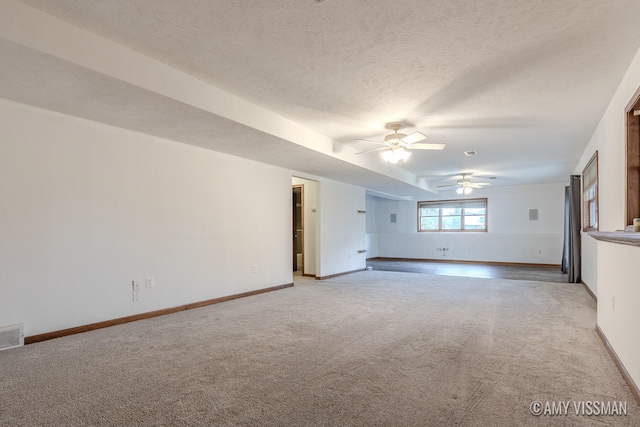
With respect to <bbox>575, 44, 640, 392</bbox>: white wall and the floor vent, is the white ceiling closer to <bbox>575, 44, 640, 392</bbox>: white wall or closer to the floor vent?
<bbox>575, 44, 640, 392</bbox>: white wall

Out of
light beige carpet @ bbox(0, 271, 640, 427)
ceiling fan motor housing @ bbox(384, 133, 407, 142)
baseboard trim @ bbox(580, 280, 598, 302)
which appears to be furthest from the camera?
baseboard trim @ bbox(580, 280, 598, 302)

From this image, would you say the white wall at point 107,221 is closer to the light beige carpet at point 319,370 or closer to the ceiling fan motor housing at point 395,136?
the light beige carpet at point 319,370

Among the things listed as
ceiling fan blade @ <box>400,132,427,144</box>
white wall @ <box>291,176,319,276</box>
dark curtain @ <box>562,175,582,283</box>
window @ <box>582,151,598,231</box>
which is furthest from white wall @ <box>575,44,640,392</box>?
white wall @ <box>291,176,319,276</box>

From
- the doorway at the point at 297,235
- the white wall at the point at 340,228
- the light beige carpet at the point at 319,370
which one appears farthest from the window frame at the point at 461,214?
the light beige carpet at the point at 319,370

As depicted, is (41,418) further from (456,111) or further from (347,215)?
(347,215)

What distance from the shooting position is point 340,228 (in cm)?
818

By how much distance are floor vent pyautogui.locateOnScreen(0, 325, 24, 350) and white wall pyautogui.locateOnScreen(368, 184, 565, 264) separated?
10.7 metres

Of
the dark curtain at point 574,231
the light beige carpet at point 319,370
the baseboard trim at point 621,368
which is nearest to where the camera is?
the light beige carpet at point 319,370

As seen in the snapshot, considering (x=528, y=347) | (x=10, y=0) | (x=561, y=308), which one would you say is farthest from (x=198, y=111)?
(x=561, y=308)

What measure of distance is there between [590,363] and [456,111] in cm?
273

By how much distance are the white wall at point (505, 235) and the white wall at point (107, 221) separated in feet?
25.3

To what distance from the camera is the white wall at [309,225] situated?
7887 mm

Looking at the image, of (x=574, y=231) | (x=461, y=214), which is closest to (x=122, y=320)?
(x=574, y=231)

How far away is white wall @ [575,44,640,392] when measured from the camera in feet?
7.64
